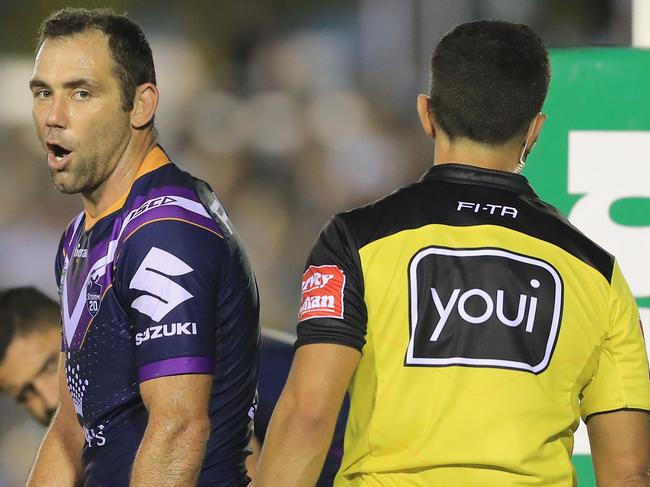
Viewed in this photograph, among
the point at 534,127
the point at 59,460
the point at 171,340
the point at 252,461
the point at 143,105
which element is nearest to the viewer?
the point at 534,127

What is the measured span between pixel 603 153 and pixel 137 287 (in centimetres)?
167

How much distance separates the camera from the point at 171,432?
244cm

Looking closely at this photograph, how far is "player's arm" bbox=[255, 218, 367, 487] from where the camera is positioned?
85.1 inches

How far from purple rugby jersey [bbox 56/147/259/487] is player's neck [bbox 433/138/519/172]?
0.59 meters

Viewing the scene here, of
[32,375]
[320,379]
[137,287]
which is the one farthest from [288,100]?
[320,379]

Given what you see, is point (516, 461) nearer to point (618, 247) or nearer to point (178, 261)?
point (178, 261)

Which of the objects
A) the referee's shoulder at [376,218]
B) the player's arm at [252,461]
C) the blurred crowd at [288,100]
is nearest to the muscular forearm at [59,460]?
the player's arm at [252,461]

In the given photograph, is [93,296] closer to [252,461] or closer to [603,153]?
[252,461]

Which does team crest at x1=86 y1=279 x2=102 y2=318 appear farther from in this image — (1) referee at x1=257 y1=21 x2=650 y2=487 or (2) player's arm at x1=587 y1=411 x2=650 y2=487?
(2) player's arm at x1=587 y1=411 x2=650 y2=487

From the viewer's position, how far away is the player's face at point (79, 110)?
269 centimetres

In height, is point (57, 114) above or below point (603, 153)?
above

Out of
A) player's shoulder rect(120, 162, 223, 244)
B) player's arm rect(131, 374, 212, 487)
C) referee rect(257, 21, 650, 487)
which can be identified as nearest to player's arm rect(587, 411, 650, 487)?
referee rect(257, 21, 650, 487)

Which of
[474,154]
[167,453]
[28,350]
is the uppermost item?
[474,154]

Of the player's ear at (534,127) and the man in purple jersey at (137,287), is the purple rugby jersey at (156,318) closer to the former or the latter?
the man in purple jersey at (137,287)
